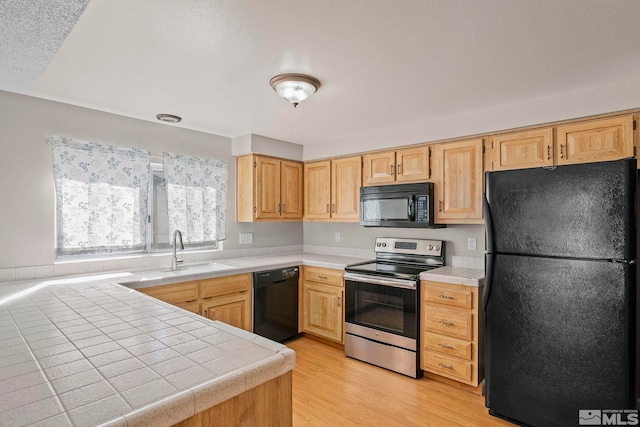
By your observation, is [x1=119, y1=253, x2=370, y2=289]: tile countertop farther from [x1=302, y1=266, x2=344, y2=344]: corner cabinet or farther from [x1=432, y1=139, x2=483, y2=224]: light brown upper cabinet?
[x1=432, y1=139, x2=483, y2=224]: light brown upper cabinet

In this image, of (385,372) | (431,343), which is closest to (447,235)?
(431,343)

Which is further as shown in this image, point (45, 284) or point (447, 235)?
point (447, 235)

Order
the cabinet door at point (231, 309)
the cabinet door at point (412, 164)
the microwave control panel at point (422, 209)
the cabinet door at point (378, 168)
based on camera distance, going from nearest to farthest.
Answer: the cabinet door at point (231, 309) → the microwave control panel at point (422, 209) → the cabinet door at point (412, 164) → the cabinet door at point (378, 168)

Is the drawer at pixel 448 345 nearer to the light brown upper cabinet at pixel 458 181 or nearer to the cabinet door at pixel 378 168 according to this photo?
the light brown upper cabinet at pixel 458 181

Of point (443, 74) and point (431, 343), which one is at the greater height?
point (443, 74)

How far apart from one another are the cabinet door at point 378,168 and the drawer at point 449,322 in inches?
53.4

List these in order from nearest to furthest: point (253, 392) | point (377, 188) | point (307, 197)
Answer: point (253, 392)
point (377, 188)
point (307, 197)

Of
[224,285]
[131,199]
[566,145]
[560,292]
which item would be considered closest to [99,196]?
[131,199]

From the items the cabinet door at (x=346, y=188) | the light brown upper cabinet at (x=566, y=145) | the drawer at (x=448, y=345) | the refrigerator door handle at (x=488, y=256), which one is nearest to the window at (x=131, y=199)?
the cabinet door at (x=346, y=188)

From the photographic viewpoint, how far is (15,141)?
8.27ft

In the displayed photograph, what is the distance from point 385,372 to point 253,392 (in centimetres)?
229

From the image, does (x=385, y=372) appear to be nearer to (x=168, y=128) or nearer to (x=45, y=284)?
(x=45, y=284)

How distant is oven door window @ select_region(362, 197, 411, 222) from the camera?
130 inches

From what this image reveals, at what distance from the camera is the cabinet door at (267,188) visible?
3826 millimetres
